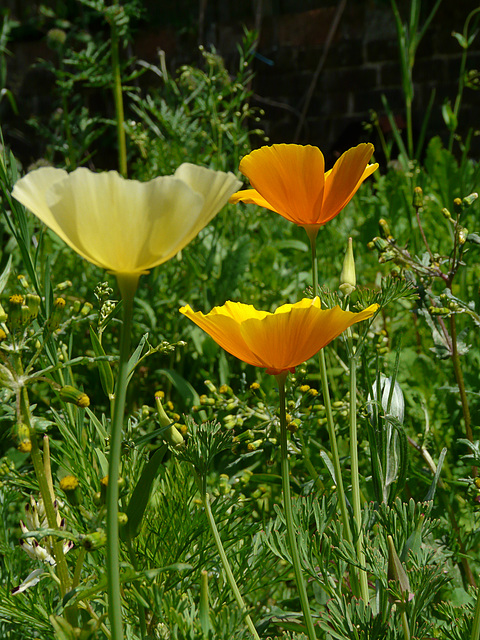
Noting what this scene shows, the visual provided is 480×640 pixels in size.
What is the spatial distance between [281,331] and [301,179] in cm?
19

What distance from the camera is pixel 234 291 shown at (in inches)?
63.8

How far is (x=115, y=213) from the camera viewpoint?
0.41 m

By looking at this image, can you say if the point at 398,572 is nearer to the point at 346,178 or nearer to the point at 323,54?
the point at 346,178

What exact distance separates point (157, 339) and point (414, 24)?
1120 millimetres

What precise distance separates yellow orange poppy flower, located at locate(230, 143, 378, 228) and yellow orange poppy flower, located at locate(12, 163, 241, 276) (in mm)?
257

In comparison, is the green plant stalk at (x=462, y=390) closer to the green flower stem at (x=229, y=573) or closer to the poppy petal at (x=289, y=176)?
the poppy petal at (x=289, y=176)

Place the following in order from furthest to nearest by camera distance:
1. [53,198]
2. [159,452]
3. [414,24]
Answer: [414,24] → [159,452] → [53,198]

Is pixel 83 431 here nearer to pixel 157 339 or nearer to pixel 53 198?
pixel 53 198

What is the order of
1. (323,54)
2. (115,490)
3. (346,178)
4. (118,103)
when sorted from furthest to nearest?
1. (323,54)
2. (118,103)
3. (346,178)
4. (115,490)

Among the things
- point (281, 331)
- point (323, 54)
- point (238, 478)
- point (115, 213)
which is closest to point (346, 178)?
point (281, 331)

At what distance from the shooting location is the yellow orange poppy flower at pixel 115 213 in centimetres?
40

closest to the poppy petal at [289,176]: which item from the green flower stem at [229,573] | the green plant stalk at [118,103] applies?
the green flower stem at [229,573]

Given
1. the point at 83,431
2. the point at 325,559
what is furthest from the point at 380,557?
the point at 83,431

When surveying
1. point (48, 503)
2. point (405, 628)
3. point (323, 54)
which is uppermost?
point (323, 54)
